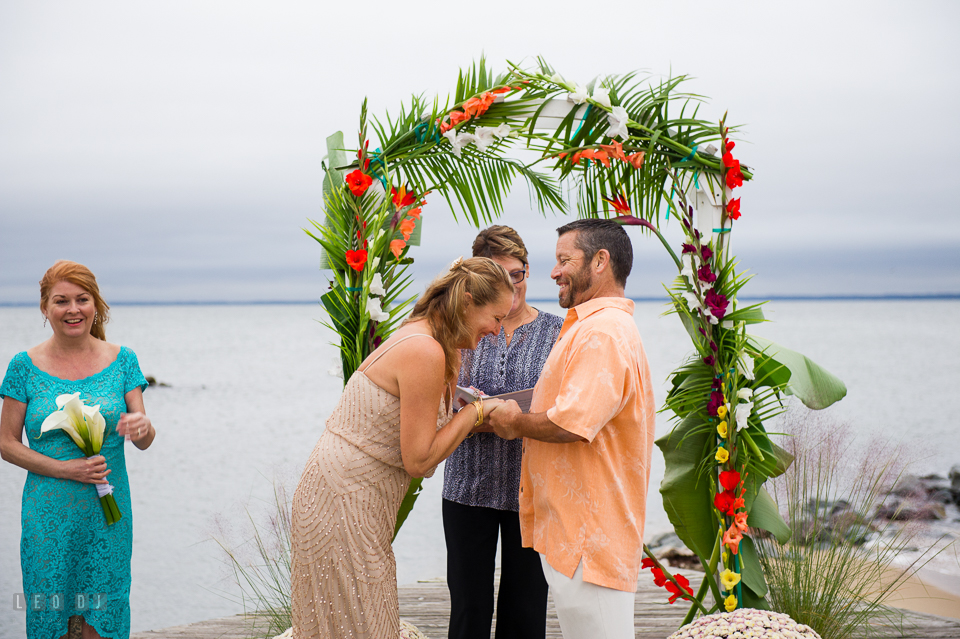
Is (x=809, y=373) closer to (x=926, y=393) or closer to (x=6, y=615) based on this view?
→ (x=6, y=615)

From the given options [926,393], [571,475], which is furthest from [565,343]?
[926,393]

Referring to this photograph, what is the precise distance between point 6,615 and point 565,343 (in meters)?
9.68

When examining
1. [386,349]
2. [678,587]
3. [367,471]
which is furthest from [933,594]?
[386,349]

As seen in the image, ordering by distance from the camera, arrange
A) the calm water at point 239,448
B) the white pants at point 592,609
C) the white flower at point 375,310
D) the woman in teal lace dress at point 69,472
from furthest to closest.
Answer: the calm water at point 239,448, the white flower at point 375,310, the woman in teal lace dress at point 69,472, the white pants at point 592,609

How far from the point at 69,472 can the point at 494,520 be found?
1.94m

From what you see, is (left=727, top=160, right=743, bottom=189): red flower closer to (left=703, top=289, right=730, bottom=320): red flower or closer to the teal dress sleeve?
(left=703, top=289, right=730, bottom=320): red flower

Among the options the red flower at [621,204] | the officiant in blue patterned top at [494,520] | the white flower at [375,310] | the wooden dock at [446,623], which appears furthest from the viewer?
the wooden dock at [446,623]

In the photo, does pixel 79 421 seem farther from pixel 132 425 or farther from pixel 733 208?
pixel 733 208

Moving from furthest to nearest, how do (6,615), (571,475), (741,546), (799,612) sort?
1. (6,615)
2. (799,612)
3. (741,546)
4. (571,475)

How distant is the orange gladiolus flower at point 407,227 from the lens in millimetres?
3602

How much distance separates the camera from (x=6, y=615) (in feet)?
29.5

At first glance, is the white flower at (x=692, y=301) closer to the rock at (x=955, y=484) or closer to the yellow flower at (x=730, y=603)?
the yellow flower at (x=730, y=603)

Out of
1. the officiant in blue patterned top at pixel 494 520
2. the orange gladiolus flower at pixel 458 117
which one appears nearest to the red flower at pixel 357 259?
the officiant in blue patterned top at pixel 494 520

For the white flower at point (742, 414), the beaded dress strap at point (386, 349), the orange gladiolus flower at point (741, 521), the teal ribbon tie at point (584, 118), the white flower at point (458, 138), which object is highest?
the teal ribbon tie at point (584, 118)
